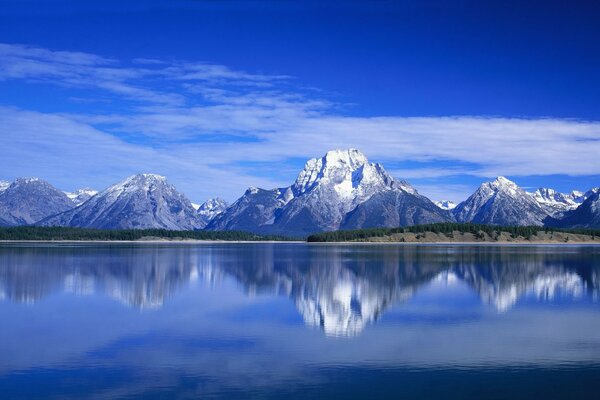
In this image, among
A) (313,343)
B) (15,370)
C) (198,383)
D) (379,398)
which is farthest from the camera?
(313,343)

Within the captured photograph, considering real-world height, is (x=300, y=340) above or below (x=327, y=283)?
below

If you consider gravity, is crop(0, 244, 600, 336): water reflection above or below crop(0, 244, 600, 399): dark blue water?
above

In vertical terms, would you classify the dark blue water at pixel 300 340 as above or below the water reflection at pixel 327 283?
below

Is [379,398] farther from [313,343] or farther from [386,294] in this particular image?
[386,294]

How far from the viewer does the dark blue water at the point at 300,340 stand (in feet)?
99.4

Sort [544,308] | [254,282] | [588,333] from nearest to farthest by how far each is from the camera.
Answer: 1. [588,333]
2. [544,308]
3. [254,282]

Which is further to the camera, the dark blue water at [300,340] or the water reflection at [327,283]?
the water reflection at [327,283]

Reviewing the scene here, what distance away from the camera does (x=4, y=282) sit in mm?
80062

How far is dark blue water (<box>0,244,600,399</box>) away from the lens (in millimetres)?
30297

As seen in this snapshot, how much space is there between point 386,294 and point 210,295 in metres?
19.6

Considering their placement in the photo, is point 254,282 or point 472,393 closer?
point 472,393

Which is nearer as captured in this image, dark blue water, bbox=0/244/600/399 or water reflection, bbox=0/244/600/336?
dark blue water, bbox=0/244/600/399

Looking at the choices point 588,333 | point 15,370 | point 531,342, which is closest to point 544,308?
point 588,333

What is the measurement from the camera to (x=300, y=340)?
1647 inches
